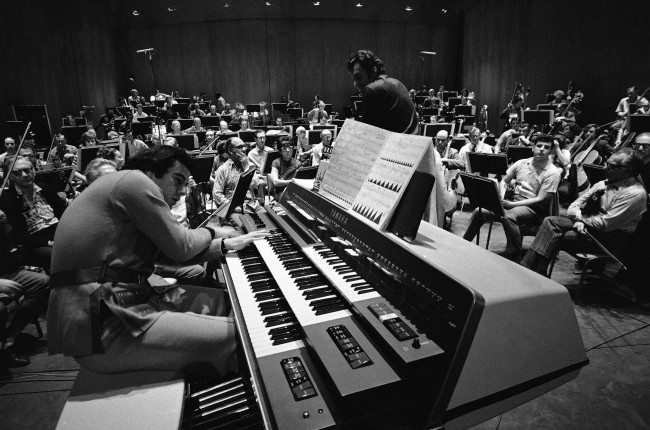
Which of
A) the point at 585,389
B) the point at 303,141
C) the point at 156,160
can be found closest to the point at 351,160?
the point at 156,160

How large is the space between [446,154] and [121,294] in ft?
23.4

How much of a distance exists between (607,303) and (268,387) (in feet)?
13.7

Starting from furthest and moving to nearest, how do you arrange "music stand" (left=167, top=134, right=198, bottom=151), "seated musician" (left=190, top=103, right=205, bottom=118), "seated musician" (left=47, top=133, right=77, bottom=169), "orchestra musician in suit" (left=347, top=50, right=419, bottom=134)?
"seated musician" (left=190, top=103, right=205, bottom=118)
"music stand" (left=167, top=134, right=198, bottom=151)
"seated musician" (left=47, top=133, right=77, bottom=169)
"orchestra musician in suit" (left=347, top=50, right=419, bottom=134)

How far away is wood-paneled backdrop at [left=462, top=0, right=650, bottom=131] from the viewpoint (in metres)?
10.7

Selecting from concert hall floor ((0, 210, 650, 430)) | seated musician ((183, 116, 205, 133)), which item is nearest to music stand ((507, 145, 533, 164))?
concert hall floor ((0, 210, 650, 430))

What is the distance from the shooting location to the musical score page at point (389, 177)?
1.80 m

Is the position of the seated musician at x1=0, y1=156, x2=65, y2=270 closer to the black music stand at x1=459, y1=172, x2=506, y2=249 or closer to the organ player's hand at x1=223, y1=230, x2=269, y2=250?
the organ player's hand at x1=223, y1=230, x2=269, y2=250

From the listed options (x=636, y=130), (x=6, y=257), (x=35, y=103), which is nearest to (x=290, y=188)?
(x=6, y=257)

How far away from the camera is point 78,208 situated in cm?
180

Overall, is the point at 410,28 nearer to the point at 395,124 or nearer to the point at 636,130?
the point at 636,130

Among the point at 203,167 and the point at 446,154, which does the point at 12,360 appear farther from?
the point at 446,154

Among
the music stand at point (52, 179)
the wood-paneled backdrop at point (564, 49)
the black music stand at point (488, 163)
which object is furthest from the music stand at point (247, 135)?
the wood-paneled backdrop at point (564, 49)

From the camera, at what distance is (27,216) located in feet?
13.5

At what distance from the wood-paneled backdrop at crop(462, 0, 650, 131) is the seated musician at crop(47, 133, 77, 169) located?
1416 cm
